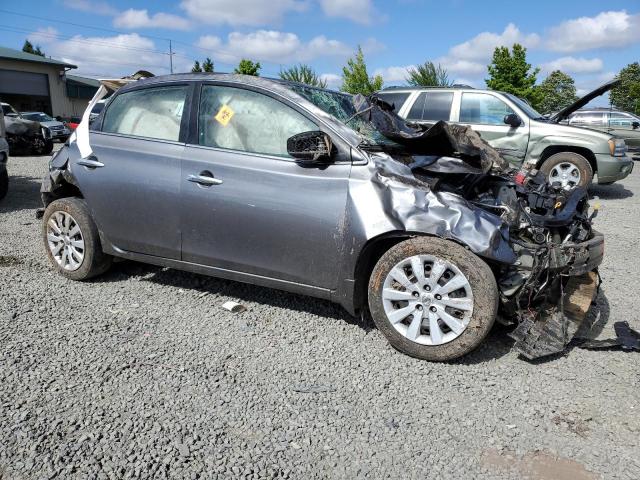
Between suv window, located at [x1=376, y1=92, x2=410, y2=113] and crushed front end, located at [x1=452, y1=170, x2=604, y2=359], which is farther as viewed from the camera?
suv window, located at [x1=376, y1=92, x2=410, y2=113]

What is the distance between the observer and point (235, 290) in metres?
4.41

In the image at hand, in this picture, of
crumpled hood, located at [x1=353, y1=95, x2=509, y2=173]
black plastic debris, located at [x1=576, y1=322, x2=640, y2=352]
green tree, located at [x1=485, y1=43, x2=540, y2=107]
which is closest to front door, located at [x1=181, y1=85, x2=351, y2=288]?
crumpled hood, located at [x1=353, y1=95, x2=509, y2=173]

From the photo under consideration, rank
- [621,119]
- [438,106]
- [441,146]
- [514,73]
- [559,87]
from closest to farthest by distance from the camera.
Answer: [441,146] → [438,106] → [621,119] → [514,73] → [559,87]

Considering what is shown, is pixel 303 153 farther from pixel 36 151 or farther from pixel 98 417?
pixel 36 151

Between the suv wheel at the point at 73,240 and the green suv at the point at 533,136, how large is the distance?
611cm

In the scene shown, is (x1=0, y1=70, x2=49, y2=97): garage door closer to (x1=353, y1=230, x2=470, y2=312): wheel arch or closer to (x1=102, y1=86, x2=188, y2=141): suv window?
(x1=102, y1=86, x2=188, y2=141): suv window

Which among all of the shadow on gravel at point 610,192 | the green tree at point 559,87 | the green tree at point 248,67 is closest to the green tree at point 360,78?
the green tree at point 248,67

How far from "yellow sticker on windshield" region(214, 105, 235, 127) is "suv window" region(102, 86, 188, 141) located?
0.34 metres

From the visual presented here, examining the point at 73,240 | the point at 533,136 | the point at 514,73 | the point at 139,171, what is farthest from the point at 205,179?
the point at 514,73

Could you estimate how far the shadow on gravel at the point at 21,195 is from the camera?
7.73m

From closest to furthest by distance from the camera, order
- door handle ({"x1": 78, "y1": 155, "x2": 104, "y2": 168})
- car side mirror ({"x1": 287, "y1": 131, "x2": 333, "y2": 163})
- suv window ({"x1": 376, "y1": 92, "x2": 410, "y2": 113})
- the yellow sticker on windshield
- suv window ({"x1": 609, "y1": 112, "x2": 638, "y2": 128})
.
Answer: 1. car side mirror ({"x1": 287, "y1": 131, "x2": 333, "y2": 163})
2. the yellow sticker on windshield
3. door handle ({"x1": 78, "y1": 155, "x2": 104, "y2": 168})
4. suv window ({"x1": 376, "y1": 92, "x2": 410, "y2": 113})
5. suv window ({"x1": 609, "y1": 112, "x2": 638, "y2": 128})

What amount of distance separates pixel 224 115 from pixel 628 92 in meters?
37.2

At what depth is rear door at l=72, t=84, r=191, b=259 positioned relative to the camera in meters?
3.85

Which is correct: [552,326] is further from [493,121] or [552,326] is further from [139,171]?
[493,121]
